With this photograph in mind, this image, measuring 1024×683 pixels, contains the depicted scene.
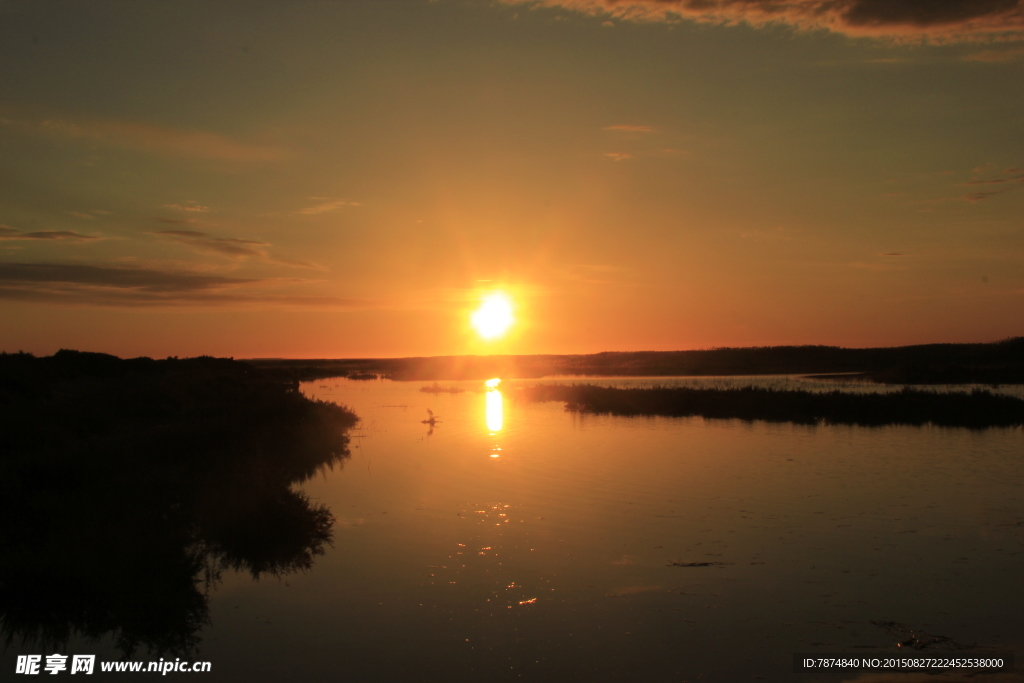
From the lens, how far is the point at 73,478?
14.8 metres

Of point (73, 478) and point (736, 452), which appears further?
point (736, 452)

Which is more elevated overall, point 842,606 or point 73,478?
point 73,478

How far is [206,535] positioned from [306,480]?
26.5 feet

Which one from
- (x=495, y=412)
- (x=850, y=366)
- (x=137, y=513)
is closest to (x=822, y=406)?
(x=495, y=412)

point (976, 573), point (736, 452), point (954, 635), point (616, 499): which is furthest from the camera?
point (736, 452)

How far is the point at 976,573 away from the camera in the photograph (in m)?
11.4

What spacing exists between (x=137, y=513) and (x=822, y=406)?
1252 inches

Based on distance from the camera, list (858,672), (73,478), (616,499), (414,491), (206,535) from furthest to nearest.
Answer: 1. (414,491)
2. (616,499)
3. (73,478)
4. (206,535)
5. (858,672)

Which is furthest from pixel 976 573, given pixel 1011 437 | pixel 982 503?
pixel 1011 437

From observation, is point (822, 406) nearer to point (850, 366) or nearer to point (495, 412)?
point (495, 412)

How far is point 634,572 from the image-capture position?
11797 millimetres

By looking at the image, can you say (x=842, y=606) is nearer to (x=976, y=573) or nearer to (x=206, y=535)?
(x=976, y=573)

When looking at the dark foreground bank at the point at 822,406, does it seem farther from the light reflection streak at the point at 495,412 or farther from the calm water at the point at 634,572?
the calm water at the point at 634,572

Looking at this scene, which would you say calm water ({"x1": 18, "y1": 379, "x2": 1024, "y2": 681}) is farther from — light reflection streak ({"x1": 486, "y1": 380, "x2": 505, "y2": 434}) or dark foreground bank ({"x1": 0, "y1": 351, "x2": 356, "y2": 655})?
light reflection streak ({"x1": 486, "y1": 380, "x2": 505, "y2": 434})
